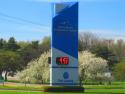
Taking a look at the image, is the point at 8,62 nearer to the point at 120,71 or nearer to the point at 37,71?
the point at 37,71

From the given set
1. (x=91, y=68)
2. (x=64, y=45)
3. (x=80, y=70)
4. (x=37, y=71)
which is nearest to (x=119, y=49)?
(x=91, y=68)

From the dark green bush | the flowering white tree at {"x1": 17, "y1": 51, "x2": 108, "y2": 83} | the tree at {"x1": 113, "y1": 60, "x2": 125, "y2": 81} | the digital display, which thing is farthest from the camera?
the tree at {"x1": 113, "y1": 60, "x2": 125, "y2": 81}

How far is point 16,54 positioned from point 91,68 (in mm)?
29849

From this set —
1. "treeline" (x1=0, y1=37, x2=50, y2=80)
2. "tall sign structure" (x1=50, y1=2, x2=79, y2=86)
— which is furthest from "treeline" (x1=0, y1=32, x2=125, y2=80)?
"tall sign structure" (x1=50, y1=2, x2=79, y2=86)

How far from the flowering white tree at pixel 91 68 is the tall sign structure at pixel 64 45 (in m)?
23.2

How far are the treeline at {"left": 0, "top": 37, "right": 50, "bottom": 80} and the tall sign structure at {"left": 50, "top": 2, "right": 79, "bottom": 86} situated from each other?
43805 millimetres

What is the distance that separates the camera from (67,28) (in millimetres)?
51562

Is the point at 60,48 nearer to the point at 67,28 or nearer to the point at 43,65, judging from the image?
the point at 67,28

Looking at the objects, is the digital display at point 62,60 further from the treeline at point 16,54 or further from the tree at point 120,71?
the treeline at point 16,54

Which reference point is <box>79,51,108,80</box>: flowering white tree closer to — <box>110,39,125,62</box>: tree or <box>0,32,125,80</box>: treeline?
<box>0,32,125,80</box>: treeline

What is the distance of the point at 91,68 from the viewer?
75.9m

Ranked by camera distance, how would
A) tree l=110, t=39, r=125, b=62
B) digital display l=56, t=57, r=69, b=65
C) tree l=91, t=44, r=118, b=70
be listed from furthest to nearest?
tree l=110, t=39, r=125, b=62
tree l=91, t=44, r=118, b=70
digital display l=56, t=57, r=69, b=65

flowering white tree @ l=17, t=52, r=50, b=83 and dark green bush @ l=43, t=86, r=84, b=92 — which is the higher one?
flowering white tree @ l=17, t=52, r=50, b=83

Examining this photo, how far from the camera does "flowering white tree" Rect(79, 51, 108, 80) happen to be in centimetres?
7462
